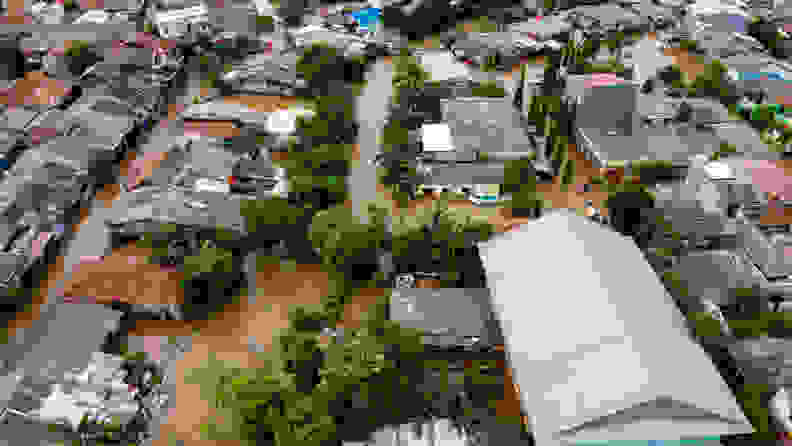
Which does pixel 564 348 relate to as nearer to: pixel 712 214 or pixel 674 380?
pixel 674 380

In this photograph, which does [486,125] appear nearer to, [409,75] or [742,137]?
[409,75]

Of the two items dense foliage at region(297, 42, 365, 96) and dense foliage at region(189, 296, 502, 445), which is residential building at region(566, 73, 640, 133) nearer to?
dense foliage at region(297, 42, 365, 96)

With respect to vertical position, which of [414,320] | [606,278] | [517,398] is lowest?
[517,398]

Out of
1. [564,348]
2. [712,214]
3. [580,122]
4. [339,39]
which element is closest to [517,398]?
[564,348]

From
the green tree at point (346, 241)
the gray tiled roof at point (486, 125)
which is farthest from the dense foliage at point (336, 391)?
the gray tiled roof at point (486, 125)

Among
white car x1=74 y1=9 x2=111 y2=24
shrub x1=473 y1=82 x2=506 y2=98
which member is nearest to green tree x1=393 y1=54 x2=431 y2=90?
shrub x1=473 y1=82 x2=506 y2=98

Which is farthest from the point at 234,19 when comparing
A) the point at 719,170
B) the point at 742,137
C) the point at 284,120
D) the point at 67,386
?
the point at 742,137
